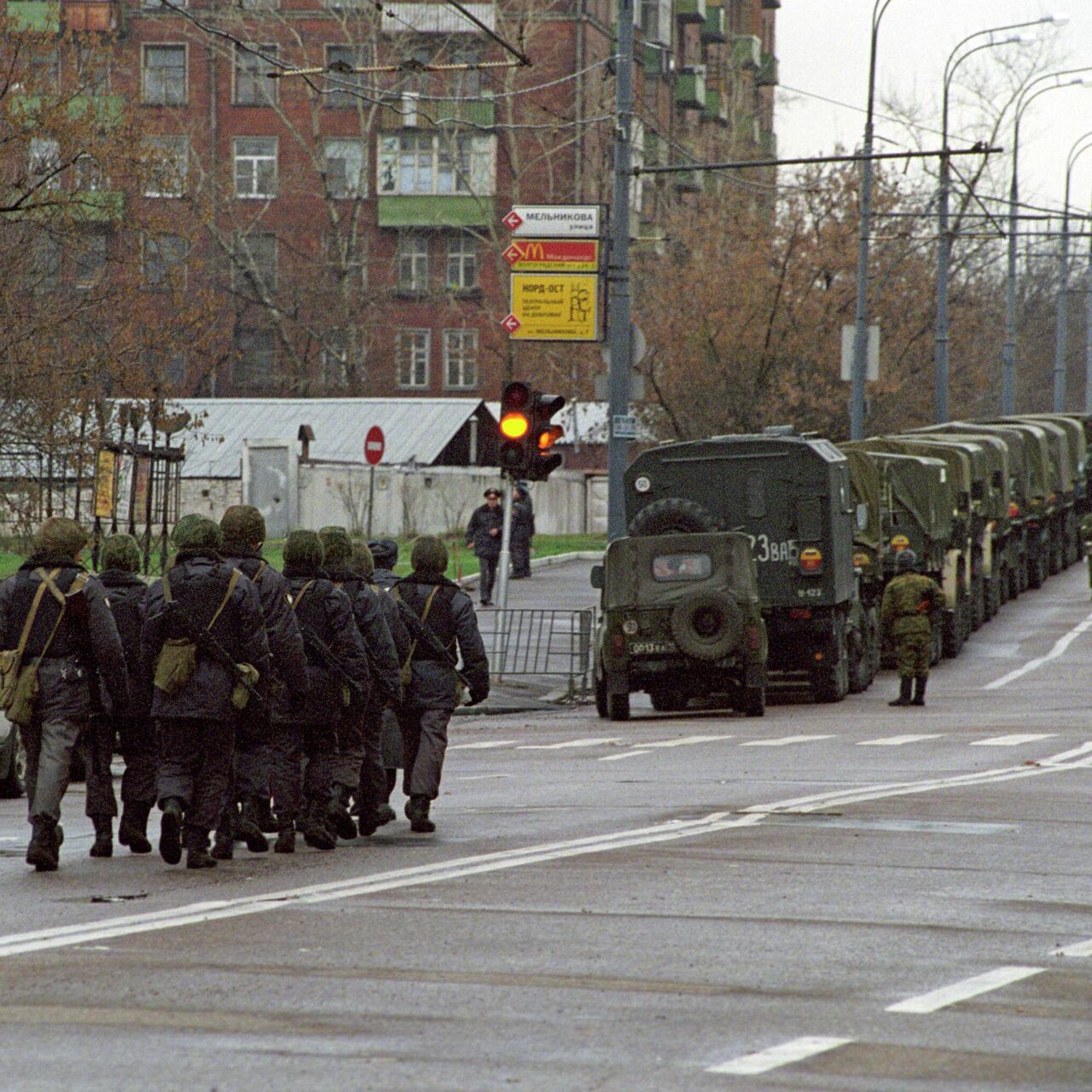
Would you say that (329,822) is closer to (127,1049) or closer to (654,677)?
(127,1049)

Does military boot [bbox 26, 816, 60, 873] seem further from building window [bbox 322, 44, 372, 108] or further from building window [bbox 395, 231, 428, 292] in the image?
building window [bbox 395, 231, 428, 292]

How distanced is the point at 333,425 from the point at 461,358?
10.1m

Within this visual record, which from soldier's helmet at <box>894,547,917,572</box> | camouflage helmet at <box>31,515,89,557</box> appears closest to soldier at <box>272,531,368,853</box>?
camouflage helmet at <box>31,515,89,557</box>

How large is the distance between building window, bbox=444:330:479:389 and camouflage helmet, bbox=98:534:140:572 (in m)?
60.4

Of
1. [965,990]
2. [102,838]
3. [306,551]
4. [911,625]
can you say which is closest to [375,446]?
[911,625]

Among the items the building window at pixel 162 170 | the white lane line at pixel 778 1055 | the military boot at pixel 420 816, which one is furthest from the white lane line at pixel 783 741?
the white lane line at pixel 778 1055

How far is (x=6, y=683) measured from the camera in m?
11.2

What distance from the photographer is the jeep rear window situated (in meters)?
24.1

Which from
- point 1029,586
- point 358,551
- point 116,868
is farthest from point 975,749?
point 1029,586

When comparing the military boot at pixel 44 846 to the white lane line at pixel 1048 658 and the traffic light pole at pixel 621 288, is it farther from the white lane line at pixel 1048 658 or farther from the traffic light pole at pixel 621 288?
the white lane line at pixel 1048 658

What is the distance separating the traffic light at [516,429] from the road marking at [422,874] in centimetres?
825

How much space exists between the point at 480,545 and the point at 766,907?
27.5 metres

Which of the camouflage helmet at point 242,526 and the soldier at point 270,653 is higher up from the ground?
the camouflage helmet at point 242,526

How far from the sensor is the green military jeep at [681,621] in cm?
2344
